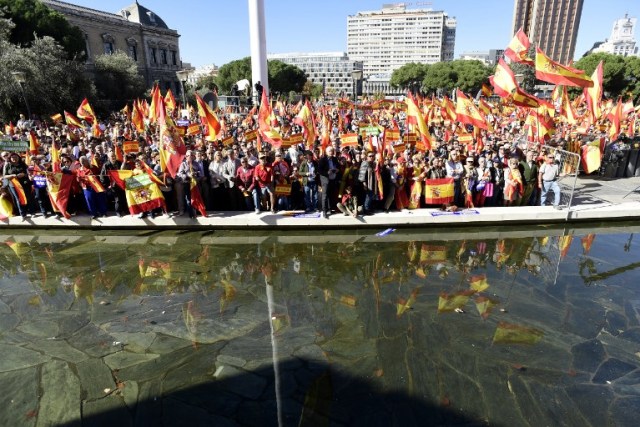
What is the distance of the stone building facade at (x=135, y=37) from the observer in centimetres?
6008

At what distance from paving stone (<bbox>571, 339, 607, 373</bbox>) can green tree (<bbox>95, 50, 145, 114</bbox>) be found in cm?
4282

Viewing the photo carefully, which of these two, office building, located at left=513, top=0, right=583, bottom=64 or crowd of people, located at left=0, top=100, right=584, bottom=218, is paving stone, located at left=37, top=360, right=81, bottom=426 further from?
office building, located at left=513, top=0, right=583, bottom=64

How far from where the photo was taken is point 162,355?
4664 millimetres

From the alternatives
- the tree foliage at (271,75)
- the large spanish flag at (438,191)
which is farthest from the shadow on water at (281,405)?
the tree foliage at (271,75)

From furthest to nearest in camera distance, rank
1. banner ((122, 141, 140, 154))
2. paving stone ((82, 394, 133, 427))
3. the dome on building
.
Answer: the dome on building, banner ((122, 141, 140, 154)), paving stone ((82, 394, 133, 427))

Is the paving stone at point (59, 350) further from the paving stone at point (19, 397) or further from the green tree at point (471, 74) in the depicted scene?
the green tree at point (471, 74)

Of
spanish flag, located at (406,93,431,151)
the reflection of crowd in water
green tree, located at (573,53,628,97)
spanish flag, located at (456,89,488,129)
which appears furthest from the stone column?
green tree, located at (573,53,628,97)

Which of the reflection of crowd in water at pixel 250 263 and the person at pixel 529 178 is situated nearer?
the reflection of crowd in water at pixel 250 263

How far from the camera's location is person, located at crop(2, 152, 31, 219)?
29.1 feet

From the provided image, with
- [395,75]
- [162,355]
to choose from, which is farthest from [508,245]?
[395,75]

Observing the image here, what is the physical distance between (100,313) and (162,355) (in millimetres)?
1470

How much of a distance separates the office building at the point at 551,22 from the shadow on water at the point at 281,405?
549 ft

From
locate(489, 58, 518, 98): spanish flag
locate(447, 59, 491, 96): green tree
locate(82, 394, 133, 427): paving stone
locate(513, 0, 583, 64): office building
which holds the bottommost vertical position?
locate(82, 394, 133, 427): paving stone

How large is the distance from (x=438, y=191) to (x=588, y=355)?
5.08 metres
